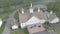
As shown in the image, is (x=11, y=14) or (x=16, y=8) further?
(x=16, y=8)

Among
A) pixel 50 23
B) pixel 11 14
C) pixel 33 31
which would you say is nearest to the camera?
pixel 33 31

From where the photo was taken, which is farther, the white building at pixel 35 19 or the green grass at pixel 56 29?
the white building at pixel 35 19

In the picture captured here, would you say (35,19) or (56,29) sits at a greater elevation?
(35,19)

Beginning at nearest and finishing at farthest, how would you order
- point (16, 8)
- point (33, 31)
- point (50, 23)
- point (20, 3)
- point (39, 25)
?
point (33, 31) → point (39, 25) → point (50, 23) → point (16, 8) → point (20, 3)

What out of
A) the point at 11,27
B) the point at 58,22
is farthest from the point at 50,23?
the point at 11,27

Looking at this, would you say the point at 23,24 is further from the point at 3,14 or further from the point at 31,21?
the point at 3,14

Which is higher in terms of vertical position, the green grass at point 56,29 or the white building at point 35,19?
the white building at point 35,19

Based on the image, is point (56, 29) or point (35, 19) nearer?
point (56, 29)

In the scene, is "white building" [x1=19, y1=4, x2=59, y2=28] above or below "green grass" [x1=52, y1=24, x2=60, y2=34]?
above

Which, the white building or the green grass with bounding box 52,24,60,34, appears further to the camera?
the white building
